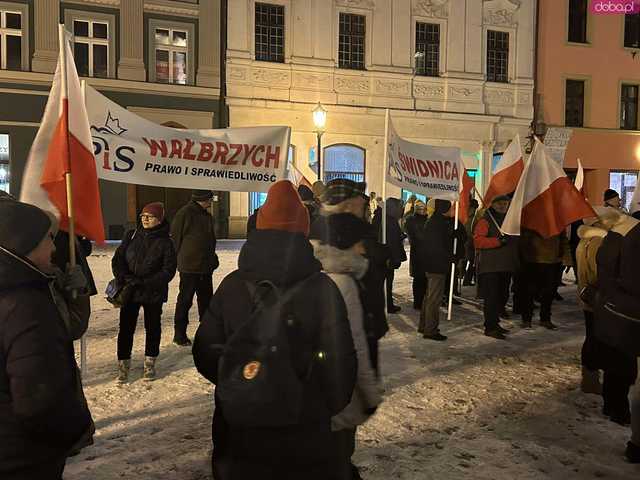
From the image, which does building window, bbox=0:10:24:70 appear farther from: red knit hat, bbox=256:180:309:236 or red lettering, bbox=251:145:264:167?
red knit hat, bbox=256:180:309:236

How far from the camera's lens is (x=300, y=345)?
203cm

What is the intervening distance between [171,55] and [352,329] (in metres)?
20.5

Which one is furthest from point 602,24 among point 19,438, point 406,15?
point 19,438

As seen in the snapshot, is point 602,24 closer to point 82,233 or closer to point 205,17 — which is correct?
point 205,17

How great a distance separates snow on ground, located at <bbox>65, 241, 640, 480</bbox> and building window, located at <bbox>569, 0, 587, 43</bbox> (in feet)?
73.9

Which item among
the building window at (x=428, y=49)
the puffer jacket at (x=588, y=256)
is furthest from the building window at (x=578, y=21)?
the puffer jacket at (x=588, y=256)

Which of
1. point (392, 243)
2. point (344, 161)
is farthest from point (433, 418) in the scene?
point (344, 161)

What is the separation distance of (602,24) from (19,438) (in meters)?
29.2

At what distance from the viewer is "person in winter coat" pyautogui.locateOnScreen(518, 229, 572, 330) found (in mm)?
8031

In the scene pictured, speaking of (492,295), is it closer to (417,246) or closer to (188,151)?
(417,246)

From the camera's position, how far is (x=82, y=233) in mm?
4332

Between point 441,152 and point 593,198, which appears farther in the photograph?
point 593,198

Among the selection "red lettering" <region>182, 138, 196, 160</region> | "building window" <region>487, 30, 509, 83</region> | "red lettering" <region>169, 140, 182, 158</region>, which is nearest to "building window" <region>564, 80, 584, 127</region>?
"building window" <region>487, 30, 509, 83</region>

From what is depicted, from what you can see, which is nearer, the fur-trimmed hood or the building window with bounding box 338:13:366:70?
the fur-trimmed hood
